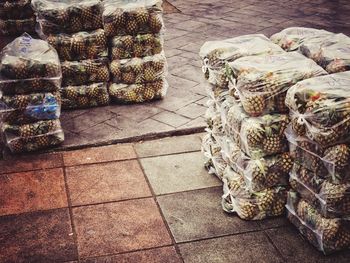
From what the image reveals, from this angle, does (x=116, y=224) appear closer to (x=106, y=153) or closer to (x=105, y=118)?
(x=106, y=153)

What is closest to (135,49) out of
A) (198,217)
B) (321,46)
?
(321,46)

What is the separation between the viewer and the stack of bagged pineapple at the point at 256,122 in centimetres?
340

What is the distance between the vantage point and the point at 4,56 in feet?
15.2

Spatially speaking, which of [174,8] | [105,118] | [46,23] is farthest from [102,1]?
[174,8]

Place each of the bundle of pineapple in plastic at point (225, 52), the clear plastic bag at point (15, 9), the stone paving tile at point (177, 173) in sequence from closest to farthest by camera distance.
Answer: the bundle of pineapple in plastic at point (225, 52) → the stone paving tile at point (177, 173) → the clear plastic bag at point (15, 9)

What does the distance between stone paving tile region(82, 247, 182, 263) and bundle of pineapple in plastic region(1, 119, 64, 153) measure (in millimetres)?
1796

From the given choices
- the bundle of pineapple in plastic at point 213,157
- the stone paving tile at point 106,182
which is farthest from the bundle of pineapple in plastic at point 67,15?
the bundle of pineapple in plastic at point 213,157

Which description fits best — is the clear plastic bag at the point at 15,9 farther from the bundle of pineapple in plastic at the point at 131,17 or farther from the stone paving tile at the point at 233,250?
the stone paving tile at the point at 233,250

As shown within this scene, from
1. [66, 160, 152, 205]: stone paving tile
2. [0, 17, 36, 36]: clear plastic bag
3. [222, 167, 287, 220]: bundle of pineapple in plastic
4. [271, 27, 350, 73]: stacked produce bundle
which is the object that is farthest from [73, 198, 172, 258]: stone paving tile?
[0, 17, 36, 36]: clear plastic bag

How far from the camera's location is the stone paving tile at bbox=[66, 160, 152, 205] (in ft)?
13.4

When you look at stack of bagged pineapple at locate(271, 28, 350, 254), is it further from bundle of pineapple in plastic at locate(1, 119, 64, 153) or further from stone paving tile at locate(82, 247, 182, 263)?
bundle of pineapple in plastic at locate(1, 119, 64, 153)

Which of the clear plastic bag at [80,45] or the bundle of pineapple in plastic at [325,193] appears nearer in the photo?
the bundle of pineapple in plastic at [325,193]

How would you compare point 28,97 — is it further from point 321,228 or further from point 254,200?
point 321,228

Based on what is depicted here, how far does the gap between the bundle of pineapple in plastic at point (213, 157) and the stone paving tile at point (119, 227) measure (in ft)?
2.27
